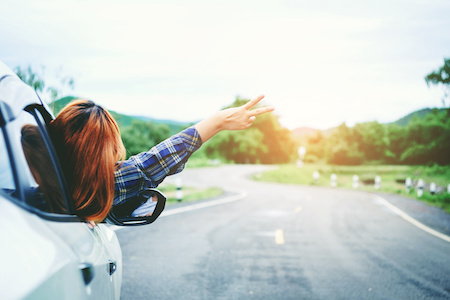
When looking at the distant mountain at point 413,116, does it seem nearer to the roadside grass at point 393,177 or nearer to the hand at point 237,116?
the roadside grass at point 393,177

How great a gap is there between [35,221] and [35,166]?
327 millimetres

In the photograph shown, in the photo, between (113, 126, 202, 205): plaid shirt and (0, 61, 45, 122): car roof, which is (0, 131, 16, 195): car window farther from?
(113, 126, 202, 205): plaid shirt

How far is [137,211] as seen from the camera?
246cm

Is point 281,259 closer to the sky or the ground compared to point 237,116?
closer to the ground

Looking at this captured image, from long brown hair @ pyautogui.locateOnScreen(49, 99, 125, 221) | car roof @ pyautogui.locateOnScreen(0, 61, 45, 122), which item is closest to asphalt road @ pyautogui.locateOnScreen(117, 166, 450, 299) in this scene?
long brown hair @ pyautogui.locateOnScreen(49, 99, 125, 221)

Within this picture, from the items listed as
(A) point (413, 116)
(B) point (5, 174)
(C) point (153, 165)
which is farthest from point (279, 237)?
(A) point (413, 116)

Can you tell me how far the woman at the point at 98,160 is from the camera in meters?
2.02

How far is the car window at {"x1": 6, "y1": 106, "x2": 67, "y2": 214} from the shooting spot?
60.9 inches

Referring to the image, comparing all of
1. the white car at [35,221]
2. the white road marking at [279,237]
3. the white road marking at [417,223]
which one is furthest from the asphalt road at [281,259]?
the white car at [35,221]

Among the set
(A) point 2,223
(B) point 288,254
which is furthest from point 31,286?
(B) point 288,254

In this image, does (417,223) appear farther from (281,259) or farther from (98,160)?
(98,160)

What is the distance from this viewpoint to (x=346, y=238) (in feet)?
32.0

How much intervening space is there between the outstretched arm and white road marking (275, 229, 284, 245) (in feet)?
22.3

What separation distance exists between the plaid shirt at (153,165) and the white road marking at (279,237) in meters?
6.98
